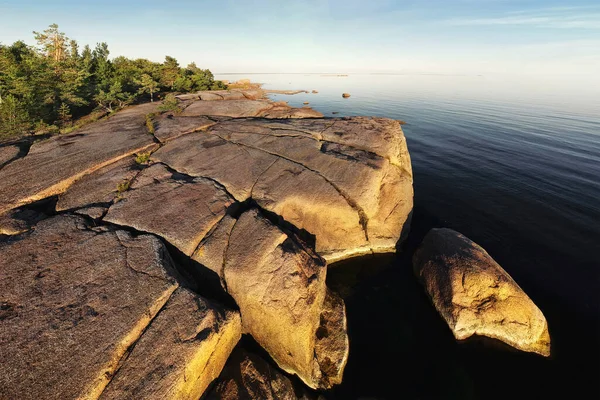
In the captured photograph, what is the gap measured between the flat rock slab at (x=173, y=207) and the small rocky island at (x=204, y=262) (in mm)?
82

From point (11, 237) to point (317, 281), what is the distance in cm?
1148

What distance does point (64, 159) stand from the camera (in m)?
13.5

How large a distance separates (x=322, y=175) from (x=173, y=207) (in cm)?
776

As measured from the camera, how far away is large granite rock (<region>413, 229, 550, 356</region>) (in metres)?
9.69

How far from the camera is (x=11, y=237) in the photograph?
862 centimetres

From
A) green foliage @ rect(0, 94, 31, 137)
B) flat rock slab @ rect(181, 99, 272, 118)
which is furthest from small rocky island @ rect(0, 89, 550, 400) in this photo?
flat rock slab @ rect(181, 99, 272, 118)

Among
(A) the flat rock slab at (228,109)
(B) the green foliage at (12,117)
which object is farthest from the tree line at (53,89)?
(A) the flat rock slab at (228,109)

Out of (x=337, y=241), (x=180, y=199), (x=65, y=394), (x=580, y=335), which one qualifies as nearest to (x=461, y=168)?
(x=580, y=335)

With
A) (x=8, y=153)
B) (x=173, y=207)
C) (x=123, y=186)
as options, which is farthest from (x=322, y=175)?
(x=8, y=153)

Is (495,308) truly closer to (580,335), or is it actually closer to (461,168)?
(580,335)

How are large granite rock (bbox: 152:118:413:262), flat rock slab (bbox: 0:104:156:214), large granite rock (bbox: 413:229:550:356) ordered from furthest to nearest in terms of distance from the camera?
large granite rock (bbox: 152:118:413:262)
flat rock slab (bbox: 0:104:156:214)
large granite rock (bbox: 413:229:550:356)

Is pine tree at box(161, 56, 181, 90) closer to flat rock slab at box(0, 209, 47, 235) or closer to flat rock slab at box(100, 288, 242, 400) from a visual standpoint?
flat rock slab at box(0, 209, 47, 235)

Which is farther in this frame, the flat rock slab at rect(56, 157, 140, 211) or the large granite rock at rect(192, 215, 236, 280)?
the flat rock slab at rect(56, 157, 140, 211)

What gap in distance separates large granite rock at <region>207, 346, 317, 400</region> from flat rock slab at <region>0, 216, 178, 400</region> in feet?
10.1
